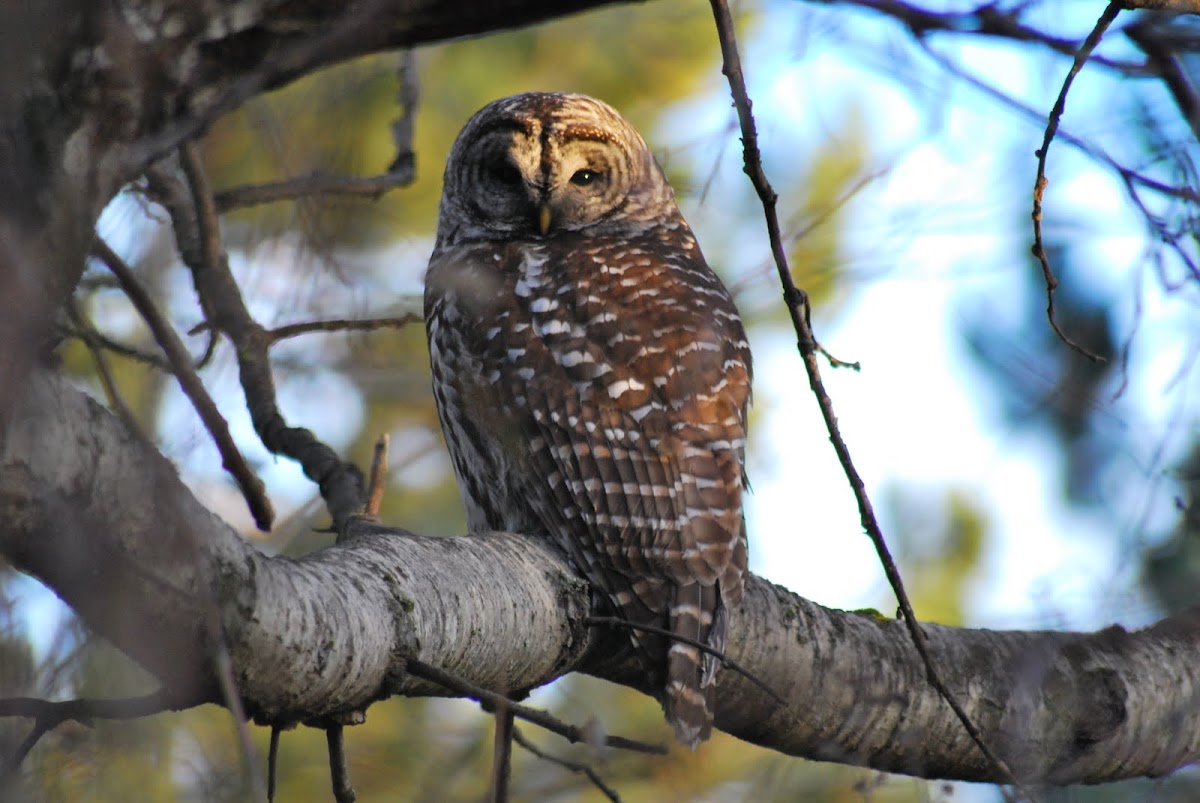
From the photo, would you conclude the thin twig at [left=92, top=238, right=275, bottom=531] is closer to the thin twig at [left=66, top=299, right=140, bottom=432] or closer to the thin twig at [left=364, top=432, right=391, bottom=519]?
the thin twig at [left=66, top=299, right=140, bottom=432]

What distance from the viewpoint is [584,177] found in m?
4.94

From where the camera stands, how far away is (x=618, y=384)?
3650mm

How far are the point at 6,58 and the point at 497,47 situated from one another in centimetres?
694

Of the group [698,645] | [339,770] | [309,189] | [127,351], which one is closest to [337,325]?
[127,351]

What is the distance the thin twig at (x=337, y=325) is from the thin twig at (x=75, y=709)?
5.14 ft

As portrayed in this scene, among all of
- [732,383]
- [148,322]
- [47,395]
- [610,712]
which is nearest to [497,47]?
[610,712]

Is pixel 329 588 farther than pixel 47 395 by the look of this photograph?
Yes

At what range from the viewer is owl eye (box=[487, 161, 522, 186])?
4871 mm

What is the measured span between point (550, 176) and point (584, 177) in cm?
18

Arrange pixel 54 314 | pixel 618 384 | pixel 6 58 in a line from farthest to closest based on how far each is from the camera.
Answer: pixel 618 384 → pixel 54 314 → pixel 6 58

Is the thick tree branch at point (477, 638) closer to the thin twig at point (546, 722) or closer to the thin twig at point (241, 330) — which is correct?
the thin twig at point (546, 722)

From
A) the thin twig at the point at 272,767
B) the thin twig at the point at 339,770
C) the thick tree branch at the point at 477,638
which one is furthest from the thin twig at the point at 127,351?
the thin twig at the point at 339,770

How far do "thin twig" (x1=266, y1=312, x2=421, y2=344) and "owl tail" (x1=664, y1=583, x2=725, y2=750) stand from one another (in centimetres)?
107

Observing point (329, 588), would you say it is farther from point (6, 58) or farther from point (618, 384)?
point (618, 384)
